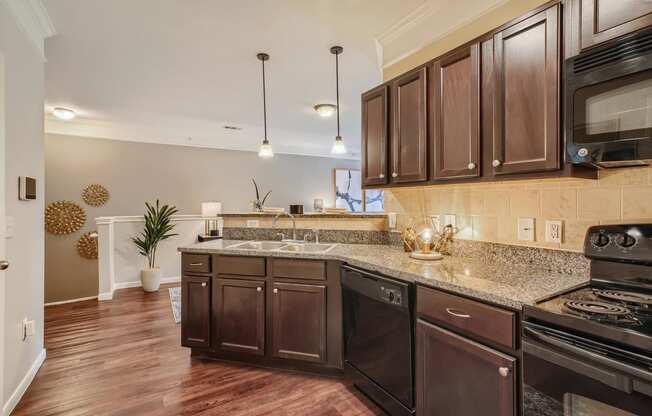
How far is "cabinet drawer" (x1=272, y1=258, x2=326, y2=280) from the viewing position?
218 cm

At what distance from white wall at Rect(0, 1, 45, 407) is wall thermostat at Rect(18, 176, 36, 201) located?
0.04 metres

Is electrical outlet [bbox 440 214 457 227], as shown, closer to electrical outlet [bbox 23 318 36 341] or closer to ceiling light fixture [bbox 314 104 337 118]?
ceiling light fixture [bbox 314 104 337 118]

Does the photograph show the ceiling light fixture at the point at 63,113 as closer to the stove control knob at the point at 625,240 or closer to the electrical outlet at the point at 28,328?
the electrical outlet at the point at 28,328

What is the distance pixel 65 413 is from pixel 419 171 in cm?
262

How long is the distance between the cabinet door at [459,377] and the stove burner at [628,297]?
432mm

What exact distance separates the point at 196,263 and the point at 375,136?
1.73m

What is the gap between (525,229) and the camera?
1.72 meters

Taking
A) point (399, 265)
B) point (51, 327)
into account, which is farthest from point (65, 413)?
point (399, 265)

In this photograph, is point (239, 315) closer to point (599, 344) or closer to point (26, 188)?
point (26, 188)

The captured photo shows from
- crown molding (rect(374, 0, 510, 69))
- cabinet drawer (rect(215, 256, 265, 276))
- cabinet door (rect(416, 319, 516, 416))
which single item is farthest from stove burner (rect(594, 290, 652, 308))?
cabinet drawer (rect(215, 256, 265, 276))

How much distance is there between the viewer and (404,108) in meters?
2.10

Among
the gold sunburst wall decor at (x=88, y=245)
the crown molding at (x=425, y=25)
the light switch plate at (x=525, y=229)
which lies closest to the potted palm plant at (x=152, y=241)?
the gold sunburst wall decor at (x=88, y=245)

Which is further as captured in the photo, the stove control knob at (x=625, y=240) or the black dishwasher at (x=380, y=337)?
the black dishwasher at (x=380, y=337)

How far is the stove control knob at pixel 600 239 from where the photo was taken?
4.35ft
